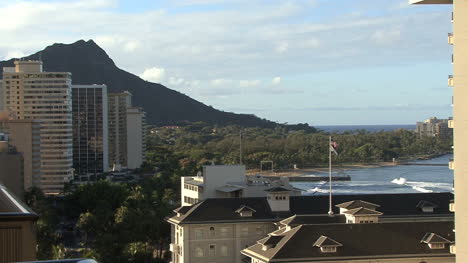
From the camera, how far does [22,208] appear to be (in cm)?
546

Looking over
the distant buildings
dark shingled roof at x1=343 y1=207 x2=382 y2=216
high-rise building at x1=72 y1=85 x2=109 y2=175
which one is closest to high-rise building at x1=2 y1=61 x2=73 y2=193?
high-rise building at x1=72 y1=85 x2=109 y2=175

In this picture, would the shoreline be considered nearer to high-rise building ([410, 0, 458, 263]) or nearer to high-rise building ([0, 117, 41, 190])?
high-rise building ([0, 117, 41, 190])

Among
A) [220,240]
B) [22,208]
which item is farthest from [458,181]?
[220,240]

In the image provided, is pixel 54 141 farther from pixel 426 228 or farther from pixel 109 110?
pixel 426 228

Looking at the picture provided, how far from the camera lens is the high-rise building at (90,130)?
315ft

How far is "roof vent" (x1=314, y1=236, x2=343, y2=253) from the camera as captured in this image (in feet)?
74.3

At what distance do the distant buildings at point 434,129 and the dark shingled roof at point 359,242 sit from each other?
136523 mm

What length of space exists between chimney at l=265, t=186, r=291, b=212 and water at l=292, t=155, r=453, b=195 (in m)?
53.1

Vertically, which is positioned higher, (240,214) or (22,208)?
(22,208)

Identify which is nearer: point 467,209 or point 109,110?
point 467,209

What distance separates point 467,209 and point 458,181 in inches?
21.0

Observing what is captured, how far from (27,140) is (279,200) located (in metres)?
41.9

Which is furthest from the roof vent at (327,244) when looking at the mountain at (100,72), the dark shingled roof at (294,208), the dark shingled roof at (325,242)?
the mountain at (100,72)

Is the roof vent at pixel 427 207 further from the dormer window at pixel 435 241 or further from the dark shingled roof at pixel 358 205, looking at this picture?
the dormer window at pixel 435 241
